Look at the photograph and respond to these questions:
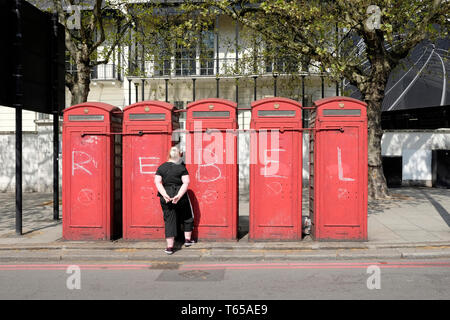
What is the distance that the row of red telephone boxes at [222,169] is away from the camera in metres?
7.08

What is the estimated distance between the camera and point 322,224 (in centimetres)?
Answer: 711

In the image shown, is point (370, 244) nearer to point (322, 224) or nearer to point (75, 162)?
point (322, 224)

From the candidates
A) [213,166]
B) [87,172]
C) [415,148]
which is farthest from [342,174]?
[415,148]

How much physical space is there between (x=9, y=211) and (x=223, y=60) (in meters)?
12.3

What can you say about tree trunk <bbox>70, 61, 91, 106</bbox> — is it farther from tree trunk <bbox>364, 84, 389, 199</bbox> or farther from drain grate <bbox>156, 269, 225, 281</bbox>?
tree trunk <bbox>364, 84, 389, 199</bbox>

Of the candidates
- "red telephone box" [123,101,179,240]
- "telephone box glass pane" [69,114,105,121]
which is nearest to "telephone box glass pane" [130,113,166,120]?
"red telephone box" [123,101,179,240]

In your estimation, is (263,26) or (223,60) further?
(223,60)

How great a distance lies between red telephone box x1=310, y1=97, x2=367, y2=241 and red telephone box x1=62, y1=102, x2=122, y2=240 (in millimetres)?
3834

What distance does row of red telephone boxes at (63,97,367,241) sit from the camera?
708cm

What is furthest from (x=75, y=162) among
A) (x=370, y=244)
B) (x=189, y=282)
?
(x=370, y=244)

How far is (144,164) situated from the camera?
7.25 meters

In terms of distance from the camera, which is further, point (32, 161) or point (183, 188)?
point (32, 161)

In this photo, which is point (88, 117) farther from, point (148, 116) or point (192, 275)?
point (192, 275)

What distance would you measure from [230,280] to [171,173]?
2173mm
